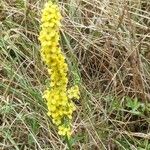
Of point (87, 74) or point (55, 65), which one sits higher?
point (55, 65)

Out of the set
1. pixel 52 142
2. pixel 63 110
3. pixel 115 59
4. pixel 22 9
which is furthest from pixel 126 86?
pixel 63 110

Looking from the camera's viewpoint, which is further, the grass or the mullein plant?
the grass

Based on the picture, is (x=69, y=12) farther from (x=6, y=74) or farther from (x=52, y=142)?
(x=52, y=142)

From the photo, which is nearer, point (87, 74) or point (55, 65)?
point (55, 65)

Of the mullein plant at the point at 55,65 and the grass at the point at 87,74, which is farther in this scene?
the grass at the point at 87,74
